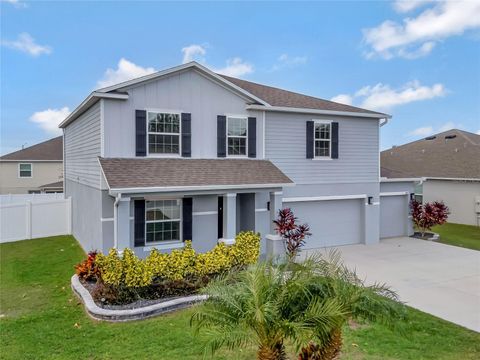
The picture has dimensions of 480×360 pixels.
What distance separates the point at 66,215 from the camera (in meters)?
A: 16.7

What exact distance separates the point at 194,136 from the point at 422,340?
8.58 meters

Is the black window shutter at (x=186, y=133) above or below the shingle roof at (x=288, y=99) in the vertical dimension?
below

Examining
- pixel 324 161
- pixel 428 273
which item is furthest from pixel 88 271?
pixel 428 273

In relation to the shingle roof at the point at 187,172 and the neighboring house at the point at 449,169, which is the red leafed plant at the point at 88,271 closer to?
the shingle roof at the point at 187,172

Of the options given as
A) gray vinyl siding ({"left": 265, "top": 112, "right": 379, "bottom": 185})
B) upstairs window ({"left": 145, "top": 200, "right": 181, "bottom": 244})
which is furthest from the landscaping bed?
gray vinyl siding ({"left": 265, "top": 112, "right": 379, "bottom": 185})

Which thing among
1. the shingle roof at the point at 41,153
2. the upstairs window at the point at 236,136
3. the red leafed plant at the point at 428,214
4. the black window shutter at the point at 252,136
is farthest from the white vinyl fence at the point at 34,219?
the red leafed plant at the point at 428,214

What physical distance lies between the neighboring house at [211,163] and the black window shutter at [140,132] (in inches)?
1.2

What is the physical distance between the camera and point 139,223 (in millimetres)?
10672

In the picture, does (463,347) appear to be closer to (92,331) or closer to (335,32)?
(92,331)

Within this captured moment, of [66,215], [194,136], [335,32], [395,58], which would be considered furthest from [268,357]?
[395,58]

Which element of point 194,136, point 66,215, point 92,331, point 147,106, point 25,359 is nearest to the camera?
point 25,359

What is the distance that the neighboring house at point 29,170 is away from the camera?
29.0m

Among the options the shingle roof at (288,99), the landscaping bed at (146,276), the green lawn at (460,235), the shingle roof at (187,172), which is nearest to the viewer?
the landscaping bed at (146,276)

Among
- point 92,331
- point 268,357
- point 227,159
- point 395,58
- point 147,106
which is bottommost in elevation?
point 92,331
